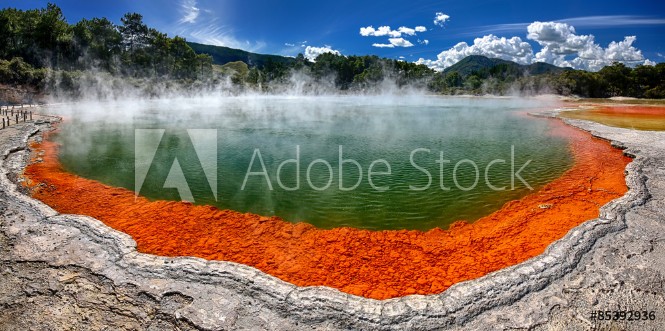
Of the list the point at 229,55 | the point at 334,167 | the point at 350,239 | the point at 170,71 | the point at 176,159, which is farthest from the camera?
the point at 229,55

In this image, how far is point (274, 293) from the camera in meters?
5.25

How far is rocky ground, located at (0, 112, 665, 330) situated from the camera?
4.70m

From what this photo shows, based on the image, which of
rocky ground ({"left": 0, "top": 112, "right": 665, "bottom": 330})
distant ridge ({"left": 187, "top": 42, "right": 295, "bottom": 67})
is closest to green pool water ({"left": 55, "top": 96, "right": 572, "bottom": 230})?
rocky ground ({"left": 0, "top": 112, "right": 665, "bottom": 330})

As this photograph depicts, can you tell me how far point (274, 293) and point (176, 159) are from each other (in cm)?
1071

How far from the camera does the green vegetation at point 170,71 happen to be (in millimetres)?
44041

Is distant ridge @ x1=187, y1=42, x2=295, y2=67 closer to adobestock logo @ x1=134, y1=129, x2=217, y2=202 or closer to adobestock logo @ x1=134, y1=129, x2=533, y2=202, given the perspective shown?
adobestock logo @ x1=134, y1=129, x2=217, y2=202

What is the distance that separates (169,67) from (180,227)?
69445 mm

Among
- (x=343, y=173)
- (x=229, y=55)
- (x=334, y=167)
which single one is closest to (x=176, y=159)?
(x=334, y=167)

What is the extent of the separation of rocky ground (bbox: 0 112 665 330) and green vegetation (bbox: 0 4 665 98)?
43726 mm

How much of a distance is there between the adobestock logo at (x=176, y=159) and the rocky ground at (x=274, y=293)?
13.3ft

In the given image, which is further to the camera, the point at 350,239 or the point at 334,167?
the point at 334,167

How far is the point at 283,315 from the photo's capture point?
4.88 metres

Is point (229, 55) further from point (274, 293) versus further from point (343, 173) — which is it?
point (274, 293)

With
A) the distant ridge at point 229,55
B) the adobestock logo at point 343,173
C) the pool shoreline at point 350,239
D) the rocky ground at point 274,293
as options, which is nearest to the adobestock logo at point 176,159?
the adobestock logo at point 343,173
